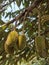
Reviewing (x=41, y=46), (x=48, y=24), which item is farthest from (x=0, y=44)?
(x=41, y=46)

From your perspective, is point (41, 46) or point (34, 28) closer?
point (41, 46)

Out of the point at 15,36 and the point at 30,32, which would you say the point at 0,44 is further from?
the point at 15,36

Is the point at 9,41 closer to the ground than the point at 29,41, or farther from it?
farther from it

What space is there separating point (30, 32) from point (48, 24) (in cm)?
16

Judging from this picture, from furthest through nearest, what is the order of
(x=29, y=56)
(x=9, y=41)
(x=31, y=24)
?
(x=29, y=56) → (x=31, y=24) → (x=9, y=41)

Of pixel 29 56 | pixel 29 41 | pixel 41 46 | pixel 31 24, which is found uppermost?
pixel 41 46

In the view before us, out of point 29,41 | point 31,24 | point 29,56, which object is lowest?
point 29,56

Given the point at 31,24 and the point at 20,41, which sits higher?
the point at 20,41

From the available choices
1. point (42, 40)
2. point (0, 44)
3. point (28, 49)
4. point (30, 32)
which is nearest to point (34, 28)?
point (30, 32)

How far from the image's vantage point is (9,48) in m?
0.84

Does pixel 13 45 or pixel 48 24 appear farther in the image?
pixel 48 24

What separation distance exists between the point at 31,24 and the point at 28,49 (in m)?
0.22

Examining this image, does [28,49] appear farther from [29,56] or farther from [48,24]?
[48,24]

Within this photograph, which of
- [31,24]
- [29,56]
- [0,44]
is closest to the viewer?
[0,44]
